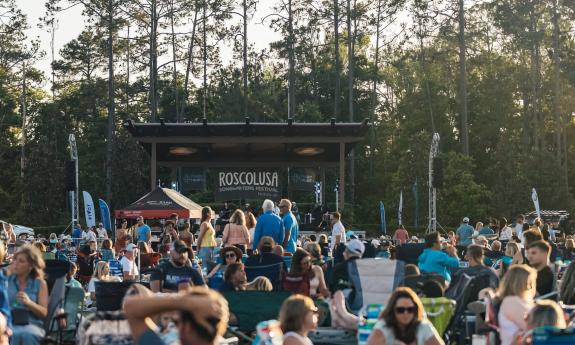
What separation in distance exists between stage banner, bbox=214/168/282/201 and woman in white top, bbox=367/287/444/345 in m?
25.7

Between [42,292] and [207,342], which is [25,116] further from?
[207,342]

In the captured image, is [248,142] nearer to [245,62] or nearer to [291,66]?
[245,62]

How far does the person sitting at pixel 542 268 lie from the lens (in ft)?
35.3

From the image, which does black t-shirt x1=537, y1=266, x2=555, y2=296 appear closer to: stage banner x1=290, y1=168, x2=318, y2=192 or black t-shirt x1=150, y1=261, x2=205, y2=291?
black t-shirt x1=150, y1=261, x2=205, y2=291

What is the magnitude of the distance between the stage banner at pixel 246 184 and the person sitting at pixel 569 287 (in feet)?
73.0

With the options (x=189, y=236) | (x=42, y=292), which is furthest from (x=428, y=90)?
(x=42, y=292)

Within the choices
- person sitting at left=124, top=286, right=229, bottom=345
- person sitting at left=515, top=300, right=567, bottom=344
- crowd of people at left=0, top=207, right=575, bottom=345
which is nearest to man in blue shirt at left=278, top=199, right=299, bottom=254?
crowd of people at left=0, top=207, right=575, bottom=345

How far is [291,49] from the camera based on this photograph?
63750 millimetres

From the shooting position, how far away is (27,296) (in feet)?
32.2

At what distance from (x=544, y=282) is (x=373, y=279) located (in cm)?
154

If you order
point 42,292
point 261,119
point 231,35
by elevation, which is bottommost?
point 42,292

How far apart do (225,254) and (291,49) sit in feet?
167

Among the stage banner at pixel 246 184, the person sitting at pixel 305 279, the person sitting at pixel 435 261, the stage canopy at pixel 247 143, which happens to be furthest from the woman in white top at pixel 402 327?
the stage banner at pixel 246 184

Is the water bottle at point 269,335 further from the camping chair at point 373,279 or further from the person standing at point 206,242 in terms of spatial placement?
the person standing at point 206,242
